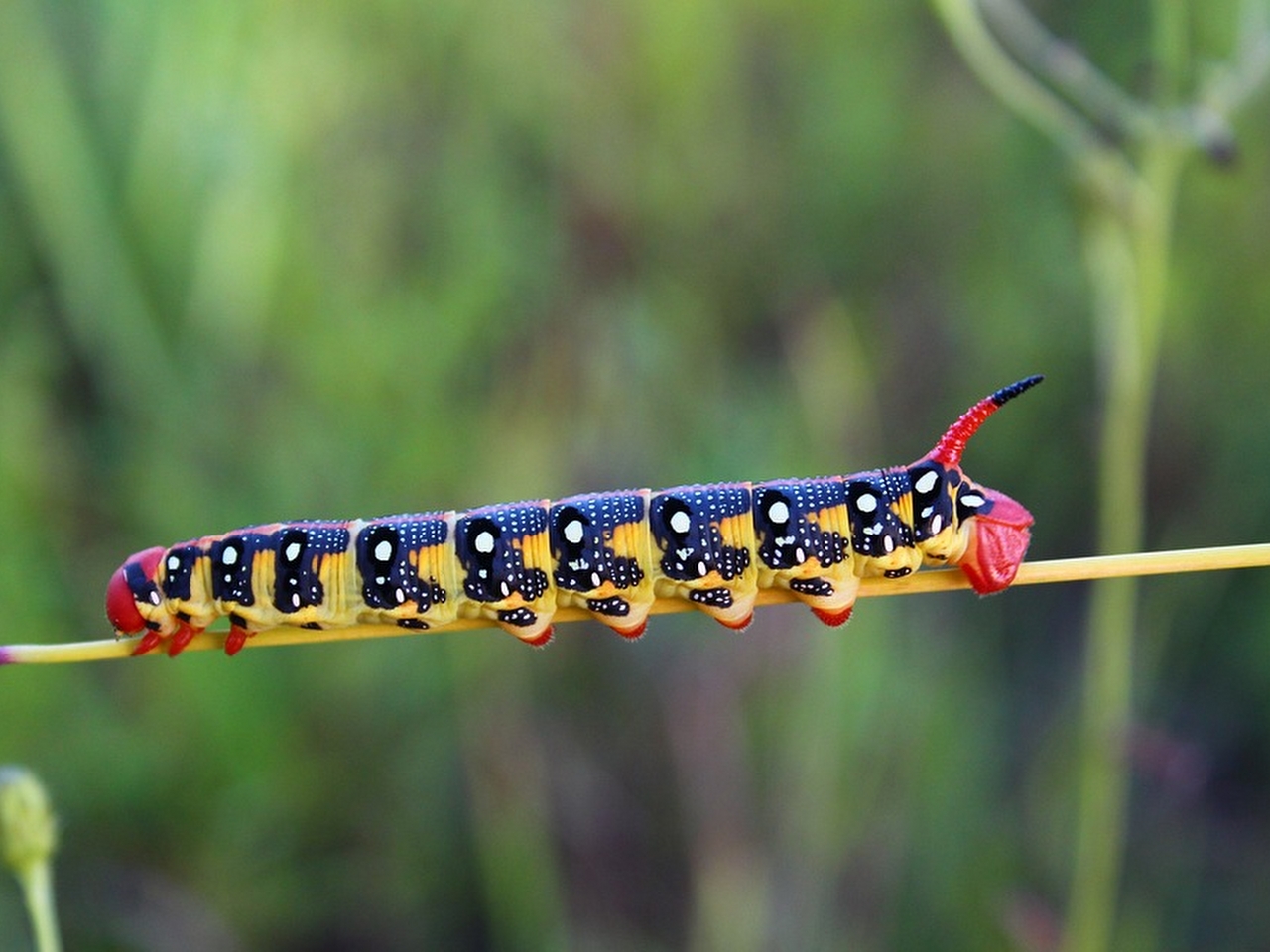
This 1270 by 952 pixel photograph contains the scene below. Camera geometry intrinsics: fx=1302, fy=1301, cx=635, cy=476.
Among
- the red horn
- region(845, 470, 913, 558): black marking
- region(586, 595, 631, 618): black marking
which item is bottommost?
region(586, 595, 631, 618): black marking

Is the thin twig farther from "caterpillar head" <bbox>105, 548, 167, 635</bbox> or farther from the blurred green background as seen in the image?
the blurred green background

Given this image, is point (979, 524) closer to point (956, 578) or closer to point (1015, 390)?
point (956, 578)

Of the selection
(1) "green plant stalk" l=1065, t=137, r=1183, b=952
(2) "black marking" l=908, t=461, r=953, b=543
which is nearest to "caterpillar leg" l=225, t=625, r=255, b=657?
(2) "black marking" l=908, t=461, r=953, b=543

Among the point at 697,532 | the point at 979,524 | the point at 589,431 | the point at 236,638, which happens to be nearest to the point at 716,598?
the point at 697,532

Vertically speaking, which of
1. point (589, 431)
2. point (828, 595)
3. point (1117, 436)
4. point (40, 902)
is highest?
point (589, 431)

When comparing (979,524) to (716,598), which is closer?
(979,524)

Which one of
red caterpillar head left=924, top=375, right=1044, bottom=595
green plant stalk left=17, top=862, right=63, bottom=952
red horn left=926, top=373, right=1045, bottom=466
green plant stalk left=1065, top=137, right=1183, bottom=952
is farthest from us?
green plant stalk left=1065, top=137, right=1183, bottom=952

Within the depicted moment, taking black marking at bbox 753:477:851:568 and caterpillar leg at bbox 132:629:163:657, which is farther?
black marking at bbox 753:477:851:568

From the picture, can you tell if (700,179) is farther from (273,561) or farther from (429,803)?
(273,561)
